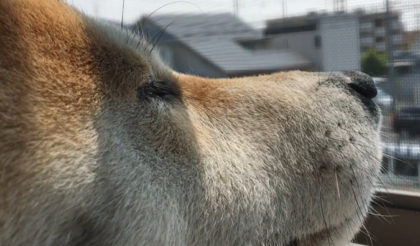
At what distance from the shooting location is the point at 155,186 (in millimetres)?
1169

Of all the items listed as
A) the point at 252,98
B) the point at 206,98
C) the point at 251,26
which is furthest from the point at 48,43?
the point at 251,26

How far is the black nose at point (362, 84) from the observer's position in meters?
1.61

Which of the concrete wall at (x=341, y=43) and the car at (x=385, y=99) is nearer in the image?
the car at (x=385, y=99)

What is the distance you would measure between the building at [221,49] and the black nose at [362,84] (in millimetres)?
920

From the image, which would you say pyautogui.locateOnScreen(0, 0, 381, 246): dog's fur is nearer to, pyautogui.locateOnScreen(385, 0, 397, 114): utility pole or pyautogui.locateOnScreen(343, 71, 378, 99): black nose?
pyautogui.locateOnScreen(343, 71, 378, 99): black nose

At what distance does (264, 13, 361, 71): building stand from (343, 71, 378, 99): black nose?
83 centimetres

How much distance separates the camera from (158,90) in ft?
4.51

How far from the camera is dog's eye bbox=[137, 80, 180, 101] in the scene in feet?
Answer: 4.31

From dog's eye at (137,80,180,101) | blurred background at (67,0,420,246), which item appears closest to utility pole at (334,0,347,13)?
blurred background at (67,0,420,246)

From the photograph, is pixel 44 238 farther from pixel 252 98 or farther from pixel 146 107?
pixel 252 98

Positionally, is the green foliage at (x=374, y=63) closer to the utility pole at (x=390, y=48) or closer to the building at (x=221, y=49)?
the utility pole at (x=390, y=48)

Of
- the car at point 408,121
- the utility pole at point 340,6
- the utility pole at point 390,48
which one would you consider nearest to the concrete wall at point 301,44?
the utility pole at point 340,6

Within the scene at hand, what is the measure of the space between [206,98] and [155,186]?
1.33 feet

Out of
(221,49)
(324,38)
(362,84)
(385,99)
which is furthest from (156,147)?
(221,49)
